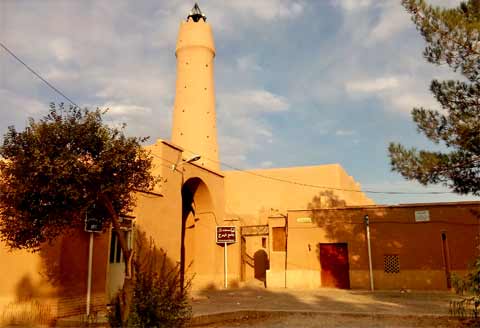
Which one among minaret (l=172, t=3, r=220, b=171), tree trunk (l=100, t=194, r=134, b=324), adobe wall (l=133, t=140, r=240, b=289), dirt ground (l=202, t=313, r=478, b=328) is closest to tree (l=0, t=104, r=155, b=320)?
tree trunk (l=100, t=194, r=134, b=324)

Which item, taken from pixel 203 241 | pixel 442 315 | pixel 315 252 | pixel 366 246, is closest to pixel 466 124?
pixel 442 315

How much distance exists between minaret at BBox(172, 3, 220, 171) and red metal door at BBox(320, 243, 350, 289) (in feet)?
33.2

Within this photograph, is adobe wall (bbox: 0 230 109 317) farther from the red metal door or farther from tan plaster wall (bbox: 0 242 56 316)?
the red metal door

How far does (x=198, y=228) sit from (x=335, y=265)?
640 cm

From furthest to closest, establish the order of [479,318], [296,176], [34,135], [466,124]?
[296,176] < [466,124] < [479,318] < [34,135]

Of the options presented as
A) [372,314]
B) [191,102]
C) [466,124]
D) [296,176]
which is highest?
[191,102]

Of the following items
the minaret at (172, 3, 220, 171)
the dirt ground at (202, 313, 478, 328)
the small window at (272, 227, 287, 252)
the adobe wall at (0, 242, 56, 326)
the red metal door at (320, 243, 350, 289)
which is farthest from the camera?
the minaret at (172, 3, 220, 171)

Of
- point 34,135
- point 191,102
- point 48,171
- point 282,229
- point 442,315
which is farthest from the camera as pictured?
point 191,102

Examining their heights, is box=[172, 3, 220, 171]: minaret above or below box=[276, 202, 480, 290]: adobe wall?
above

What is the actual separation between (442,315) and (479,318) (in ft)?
3.13

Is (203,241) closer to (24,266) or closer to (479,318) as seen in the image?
(24,266)

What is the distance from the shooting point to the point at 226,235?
19.8 meters

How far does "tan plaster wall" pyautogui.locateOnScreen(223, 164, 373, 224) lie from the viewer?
30.3m

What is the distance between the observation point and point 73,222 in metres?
7.31
